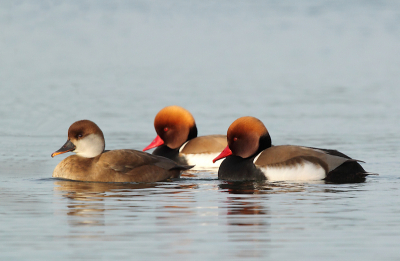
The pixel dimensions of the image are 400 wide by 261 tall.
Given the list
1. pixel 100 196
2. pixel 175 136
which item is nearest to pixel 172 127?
pixel 175 136

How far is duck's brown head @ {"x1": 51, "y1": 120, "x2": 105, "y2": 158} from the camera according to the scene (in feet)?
33.8

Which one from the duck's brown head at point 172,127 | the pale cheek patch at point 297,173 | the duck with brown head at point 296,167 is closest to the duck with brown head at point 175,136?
the duck's brown head at point 172,127

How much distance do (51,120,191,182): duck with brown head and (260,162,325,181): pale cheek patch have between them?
1.14 meters

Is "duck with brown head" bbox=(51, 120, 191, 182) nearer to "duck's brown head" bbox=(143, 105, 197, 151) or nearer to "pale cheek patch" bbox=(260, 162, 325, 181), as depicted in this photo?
"pale cheek patch" bbox=(260, 162, 325, 181)

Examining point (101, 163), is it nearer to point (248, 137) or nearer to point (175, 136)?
point (248, 137)

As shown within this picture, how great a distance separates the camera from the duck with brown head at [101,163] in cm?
1006

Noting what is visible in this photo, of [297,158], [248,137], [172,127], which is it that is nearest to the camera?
[297,158]

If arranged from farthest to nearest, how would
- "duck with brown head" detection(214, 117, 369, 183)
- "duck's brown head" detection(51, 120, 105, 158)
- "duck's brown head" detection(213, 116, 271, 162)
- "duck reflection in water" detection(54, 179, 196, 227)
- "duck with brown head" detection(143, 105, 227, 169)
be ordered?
"duck with brown head" detection(143, 105, 227, 169), "duck's brown head" detection(213, 116, 271, 162), "duck's brown head" detection(51, 120, 105, 158), "duck with brown head" detection(214, 117, 369, 183), "duck reflection in water" detection(54, 179, 196, 227)

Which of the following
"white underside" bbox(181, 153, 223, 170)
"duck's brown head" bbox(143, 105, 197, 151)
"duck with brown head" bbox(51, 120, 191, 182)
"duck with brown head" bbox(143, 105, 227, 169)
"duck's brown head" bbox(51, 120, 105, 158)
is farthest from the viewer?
"duck's brown head" bbox(143, 105, 197, 151)

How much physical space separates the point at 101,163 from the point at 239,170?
5.68 ft

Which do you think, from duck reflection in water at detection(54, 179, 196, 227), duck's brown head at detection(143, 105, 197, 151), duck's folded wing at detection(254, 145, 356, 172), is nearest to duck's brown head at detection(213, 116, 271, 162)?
duck's folded wing at detection(254, 145, 356, 172)

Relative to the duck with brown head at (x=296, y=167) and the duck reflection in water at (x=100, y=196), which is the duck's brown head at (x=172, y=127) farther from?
the duck reflection in water at (x=100, y=196)

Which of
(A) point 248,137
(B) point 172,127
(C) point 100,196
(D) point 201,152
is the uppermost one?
(B) point 172,127

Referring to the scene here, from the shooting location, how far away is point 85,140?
1030cm
